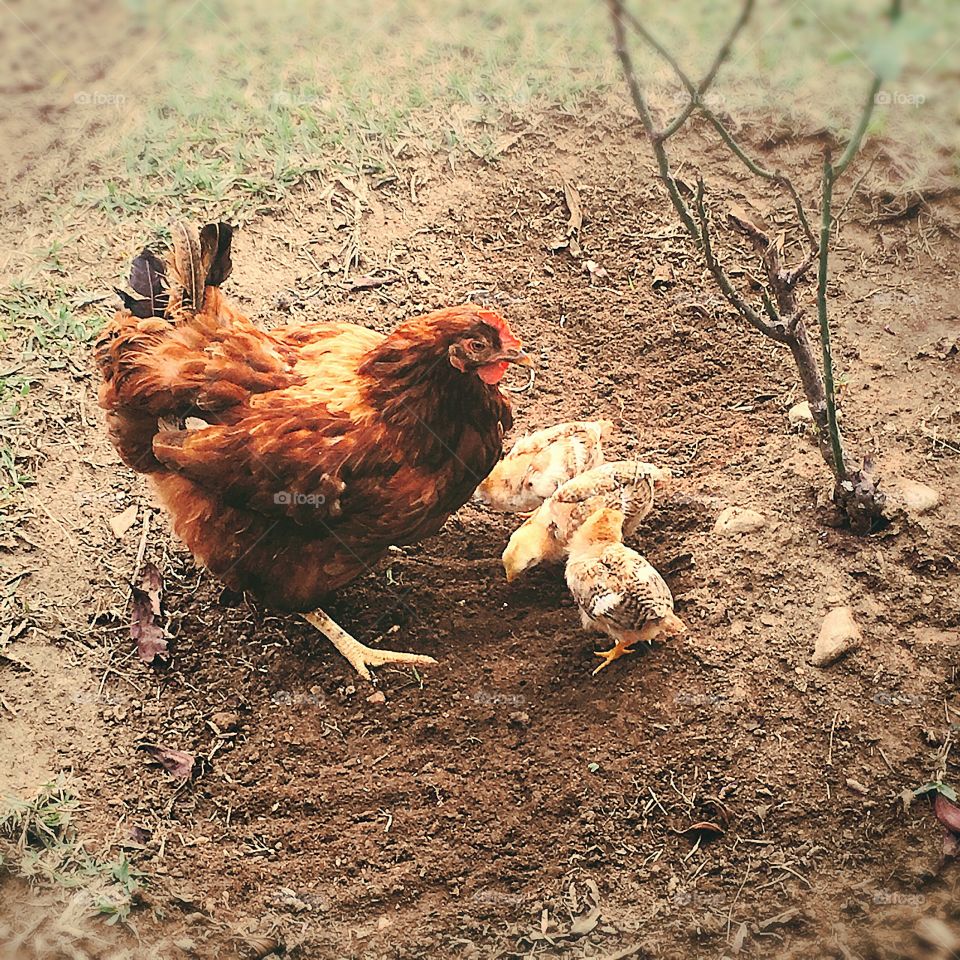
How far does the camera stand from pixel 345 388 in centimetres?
325

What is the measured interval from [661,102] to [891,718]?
11.5 feet

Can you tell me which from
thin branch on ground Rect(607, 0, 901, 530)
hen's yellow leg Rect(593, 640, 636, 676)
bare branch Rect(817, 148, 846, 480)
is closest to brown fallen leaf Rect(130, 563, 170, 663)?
hen's yellow leg Rect(593, 640, 636, 676)

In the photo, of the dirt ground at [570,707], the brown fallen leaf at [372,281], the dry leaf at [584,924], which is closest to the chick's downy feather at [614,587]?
the dirt ground at [570,707]

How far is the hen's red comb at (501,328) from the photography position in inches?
120

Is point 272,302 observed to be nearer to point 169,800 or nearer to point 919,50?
point 169,800

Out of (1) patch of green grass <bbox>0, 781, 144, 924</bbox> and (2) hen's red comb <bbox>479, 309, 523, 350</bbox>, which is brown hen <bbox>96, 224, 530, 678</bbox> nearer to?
(2) hen's red comb <bbox>479, 309, 523, 350</bbox>

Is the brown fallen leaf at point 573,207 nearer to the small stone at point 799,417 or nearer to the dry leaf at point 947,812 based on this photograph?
the small stone at point 799,417

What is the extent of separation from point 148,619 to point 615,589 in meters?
1.67

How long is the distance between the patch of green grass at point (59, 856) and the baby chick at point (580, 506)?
5.05 feet

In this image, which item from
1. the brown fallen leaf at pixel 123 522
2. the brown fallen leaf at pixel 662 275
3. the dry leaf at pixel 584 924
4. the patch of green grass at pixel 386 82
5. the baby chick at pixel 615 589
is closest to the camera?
the dry leaf at pixel 584 924

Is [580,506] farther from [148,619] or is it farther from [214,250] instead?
[148,619]

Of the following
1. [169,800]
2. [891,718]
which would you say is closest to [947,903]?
Result: [891,718]

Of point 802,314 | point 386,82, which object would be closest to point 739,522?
point 802,314

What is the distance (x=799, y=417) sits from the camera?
389 cm
